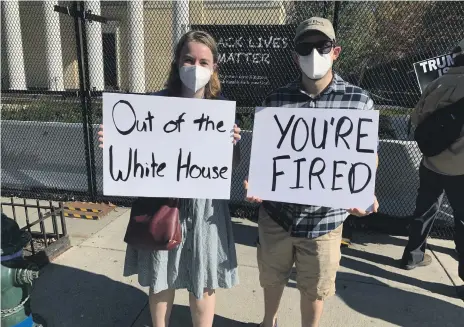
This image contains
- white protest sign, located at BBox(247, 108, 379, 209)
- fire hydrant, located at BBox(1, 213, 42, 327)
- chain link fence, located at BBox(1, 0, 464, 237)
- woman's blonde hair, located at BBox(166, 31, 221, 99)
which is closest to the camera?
white protest sign, located at BBox(247, 108, 379, 209)

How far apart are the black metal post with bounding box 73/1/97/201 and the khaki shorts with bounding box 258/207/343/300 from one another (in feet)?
10.3

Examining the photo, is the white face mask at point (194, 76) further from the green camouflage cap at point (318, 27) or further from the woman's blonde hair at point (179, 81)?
the green camouflage cap at point (318, 27)

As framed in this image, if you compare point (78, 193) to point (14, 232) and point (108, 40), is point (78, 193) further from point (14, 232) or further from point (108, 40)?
point (108, 40)

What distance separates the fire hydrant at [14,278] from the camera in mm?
2143

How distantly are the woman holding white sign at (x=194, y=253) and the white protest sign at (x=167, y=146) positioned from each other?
0.37 ft

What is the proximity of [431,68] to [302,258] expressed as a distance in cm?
257

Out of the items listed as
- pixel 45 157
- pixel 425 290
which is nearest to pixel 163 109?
pixel 425 290

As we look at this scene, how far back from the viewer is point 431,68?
3.70 meters

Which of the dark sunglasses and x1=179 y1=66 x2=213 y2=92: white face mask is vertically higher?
the dark sunglasses

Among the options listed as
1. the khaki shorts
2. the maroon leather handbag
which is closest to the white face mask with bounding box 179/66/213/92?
the maroon leather handbag

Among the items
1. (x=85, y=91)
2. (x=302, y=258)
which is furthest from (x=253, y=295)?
(x=85, y=91)

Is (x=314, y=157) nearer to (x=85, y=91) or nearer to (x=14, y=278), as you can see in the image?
(x=14, y=278)

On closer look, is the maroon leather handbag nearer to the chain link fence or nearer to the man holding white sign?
the man holding white sign

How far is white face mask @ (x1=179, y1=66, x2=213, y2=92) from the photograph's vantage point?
1929mm
